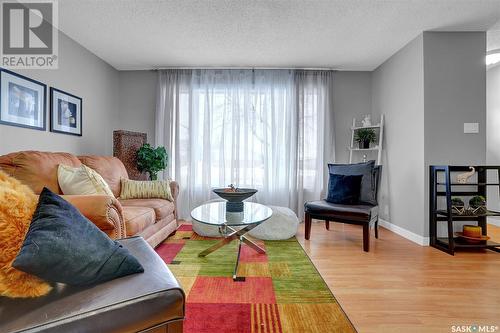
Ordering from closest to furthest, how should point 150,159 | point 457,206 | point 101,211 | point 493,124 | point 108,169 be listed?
point 101,211, point 457,206, point 108,169, point 150,159, point 493,124

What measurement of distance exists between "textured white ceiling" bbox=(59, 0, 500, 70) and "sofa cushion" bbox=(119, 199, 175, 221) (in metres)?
1.96

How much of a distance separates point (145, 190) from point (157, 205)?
46cm

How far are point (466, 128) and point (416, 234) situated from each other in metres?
1.37

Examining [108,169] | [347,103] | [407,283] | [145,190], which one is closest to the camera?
[407,283]

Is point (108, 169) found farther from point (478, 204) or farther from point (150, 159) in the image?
point (478, 204)

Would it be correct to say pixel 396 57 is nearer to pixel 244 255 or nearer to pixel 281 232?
pixel 281 232

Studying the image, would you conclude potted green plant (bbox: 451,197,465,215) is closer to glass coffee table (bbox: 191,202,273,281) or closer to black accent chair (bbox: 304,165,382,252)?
black accent chair (bbox: 304,165,382,252)

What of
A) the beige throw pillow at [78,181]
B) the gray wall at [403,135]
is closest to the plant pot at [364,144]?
the gray wall at [403,135]

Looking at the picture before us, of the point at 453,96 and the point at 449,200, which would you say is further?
the point at 453,96

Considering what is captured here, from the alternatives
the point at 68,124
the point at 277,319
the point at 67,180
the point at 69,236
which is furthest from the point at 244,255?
the point at 68,124

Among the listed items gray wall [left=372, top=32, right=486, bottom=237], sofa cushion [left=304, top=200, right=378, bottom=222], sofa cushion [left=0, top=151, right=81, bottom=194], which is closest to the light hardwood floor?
Result: sofa cushion [left=304, top=200, right=378, bottom=222]

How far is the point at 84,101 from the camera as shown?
12.4 feet

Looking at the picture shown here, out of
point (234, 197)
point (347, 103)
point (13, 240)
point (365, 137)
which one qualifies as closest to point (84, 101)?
point (234, 197)
